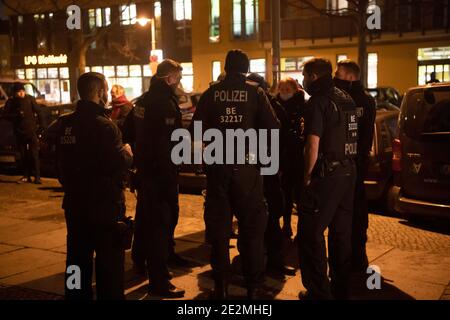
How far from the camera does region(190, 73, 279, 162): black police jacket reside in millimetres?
4535

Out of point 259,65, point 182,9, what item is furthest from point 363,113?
point 182,9

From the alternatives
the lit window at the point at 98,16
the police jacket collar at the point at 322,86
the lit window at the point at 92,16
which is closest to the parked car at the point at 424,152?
the police jacket collar at the point at 322,86

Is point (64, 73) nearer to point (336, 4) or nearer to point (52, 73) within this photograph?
point (52, 73)

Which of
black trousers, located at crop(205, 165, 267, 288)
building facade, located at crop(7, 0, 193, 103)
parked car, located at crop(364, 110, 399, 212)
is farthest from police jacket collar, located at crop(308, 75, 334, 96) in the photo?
building facade, located at crop(7, 0, 193, 103)

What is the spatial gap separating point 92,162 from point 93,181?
0.42 feet

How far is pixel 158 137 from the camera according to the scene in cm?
490

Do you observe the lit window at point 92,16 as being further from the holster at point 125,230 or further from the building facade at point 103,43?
the holster at point 125,230

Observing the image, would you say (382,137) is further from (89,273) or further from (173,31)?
(173,31)

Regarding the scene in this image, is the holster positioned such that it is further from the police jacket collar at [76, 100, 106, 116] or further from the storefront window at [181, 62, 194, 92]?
the storefront window at [181, 62, 194, 92]

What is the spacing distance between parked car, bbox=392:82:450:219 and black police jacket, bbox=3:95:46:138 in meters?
6.99

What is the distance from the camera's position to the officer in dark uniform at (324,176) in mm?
4430

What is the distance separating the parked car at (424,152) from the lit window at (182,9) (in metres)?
29.0
